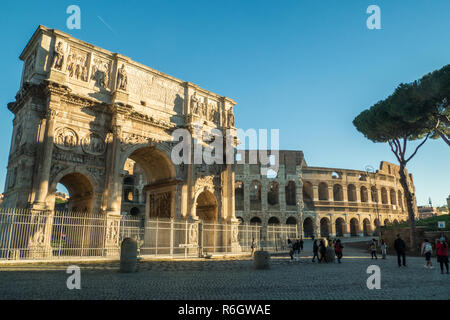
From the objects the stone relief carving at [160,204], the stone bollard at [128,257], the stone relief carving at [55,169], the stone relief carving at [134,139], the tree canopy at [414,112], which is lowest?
the stone bollard at [128,257]

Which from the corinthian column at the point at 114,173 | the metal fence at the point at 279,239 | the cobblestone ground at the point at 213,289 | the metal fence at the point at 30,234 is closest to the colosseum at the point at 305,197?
Answer: the metal fence at the point at 279,239

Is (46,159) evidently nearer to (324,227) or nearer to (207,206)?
(207,206)

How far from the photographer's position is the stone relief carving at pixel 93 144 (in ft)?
50.4

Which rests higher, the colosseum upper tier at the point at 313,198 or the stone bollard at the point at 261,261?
the colosseum upper tier at the point at 313,198

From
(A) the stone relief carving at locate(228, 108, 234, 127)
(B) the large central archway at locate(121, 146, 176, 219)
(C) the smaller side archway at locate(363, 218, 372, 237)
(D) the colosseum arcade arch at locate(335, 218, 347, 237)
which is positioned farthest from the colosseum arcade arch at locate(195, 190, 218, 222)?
(C) the smaller side archway at locate(363, 218, 372, 237)

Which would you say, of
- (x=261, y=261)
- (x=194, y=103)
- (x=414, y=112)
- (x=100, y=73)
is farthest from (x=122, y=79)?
(x=414, y=112)

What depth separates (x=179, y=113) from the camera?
64.6ft

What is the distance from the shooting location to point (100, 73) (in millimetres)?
16562

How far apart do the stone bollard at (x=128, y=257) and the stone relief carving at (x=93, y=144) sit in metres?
7.27

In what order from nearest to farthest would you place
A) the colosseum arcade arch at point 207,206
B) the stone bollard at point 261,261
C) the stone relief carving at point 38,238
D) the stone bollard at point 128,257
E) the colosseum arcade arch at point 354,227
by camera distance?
the stone bollard at point 128,257 < the stone bollard at point 261,261 < the stone relief carving at point 38,238 < the colosseum arcade arch at point 207,206 < the colosseum arcade arch at point 354,227

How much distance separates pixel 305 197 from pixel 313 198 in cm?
204

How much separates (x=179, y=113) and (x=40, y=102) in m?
7.80

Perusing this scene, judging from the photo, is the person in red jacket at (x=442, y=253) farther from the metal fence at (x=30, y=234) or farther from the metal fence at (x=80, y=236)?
the metal fence at (x=30, y=234)

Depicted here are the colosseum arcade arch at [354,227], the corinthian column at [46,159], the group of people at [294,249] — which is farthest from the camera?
the colosseum arcade arch at [354,227]
